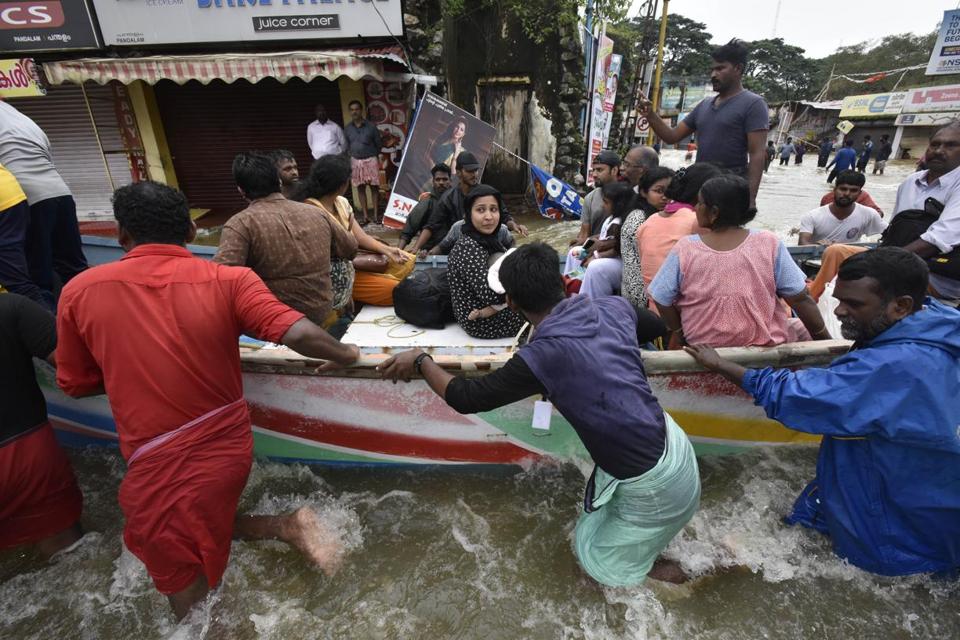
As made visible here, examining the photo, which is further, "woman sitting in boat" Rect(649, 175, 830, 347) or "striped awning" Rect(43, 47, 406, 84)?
"striped awning" Rect(43, 47, 406, 84)

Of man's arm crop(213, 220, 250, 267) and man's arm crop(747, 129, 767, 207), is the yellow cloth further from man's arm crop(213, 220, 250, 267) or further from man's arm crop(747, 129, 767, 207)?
man's arm crop(747, 129, 767, 207)

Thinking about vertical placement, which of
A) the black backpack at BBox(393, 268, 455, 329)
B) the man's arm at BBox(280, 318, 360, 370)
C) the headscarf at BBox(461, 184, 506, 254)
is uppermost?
the headscarf at BBox(461, 184, 506, 254)

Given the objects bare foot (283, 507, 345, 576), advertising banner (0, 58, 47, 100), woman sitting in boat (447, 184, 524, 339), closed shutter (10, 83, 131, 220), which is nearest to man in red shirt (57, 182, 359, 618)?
bare foot (283, 507, 345, 576)

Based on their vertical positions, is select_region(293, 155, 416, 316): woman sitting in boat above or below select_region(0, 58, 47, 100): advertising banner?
below

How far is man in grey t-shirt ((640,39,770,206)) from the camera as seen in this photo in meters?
3.46

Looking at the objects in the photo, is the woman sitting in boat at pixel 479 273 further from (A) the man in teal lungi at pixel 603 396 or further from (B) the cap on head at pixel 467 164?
(B) the cap on head at pixel 467 164

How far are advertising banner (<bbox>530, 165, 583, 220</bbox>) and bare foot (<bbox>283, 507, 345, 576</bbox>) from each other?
7444 mm

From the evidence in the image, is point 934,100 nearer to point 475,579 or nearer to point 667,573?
point 667,573

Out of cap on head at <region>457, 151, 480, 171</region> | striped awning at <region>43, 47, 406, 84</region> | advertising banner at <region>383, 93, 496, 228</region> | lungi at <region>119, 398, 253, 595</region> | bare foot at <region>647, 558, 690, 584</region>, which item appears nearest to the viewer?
lungi at <region>119, 398, 253, 595</region>

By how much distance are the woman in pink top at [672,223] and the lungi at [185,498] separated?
2.22 meters

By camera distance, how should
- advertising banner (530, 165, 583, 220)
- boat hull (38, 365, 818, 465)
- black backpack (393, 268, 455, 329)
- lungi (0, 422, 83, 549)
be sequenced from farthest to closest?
advertising banner (530, 165, 583, 220), black backpack (393, 268, 455, 329), boat hull (38, 365, 818, 465), lungi (0, 422, 83, 549)

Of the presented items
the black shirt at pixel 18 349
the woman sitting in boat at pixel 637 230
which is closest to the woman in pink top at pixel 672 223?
the woman sitting in boat at pixel 637 230

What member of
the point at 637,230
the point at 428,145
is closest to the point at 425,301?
the point at 637,230

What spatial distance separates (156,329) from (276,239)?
0.91 meters
